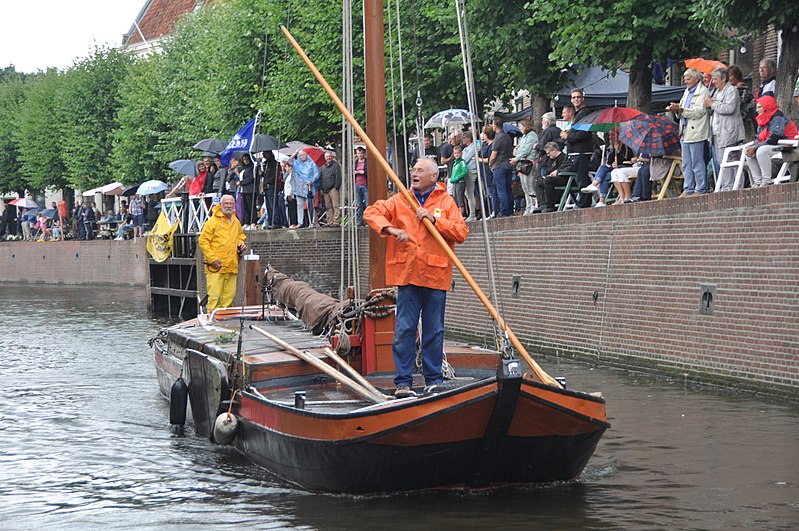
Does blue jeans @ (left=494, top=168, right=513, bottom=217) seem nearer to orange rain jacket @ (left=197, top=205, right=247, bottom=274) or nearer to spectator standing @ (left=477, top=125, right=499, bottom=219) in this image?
spectator standing @ (left=477, top=125, right=499, bottom=219)

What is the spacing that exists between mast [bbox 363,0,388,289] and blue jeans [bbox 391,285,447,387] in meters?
1.54

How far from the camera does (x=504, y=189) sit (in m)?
21.6

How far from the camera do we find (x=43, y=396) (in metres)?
16.5

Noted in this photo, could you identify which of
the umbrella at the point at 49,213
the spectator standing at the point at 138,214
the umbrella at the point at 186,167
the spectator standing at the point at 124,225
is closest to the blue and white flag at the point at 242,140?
the umbrella at the point at 186,167

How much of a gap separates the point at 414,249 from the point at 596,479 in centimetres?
224

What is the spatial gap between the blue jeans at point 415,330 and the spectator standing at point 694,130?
670cm

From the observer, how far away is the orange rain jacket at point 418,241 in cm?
1020

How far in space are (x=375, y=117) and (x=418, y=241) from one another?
7.09 ft

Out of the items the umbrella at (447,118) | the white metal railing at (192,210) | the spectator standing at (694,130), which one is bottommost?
the white metal railing at (192,210)

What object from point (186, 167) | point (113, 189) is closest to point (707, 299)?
point (186, 167)

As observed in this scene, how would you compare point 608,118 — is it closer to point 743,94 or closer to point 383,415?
point 743,94

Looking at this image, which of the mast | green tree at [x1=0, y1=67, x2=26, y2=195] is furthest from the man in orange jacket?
green tree at [x1=0, y1=67, x2=26, y2=195]

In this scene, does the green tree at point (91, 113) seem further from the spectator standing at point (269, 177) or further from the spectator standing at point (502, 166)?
the spectator standing at point (502, 166)

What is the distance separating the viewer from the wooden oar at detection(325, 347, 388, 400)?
10703 millimetres
